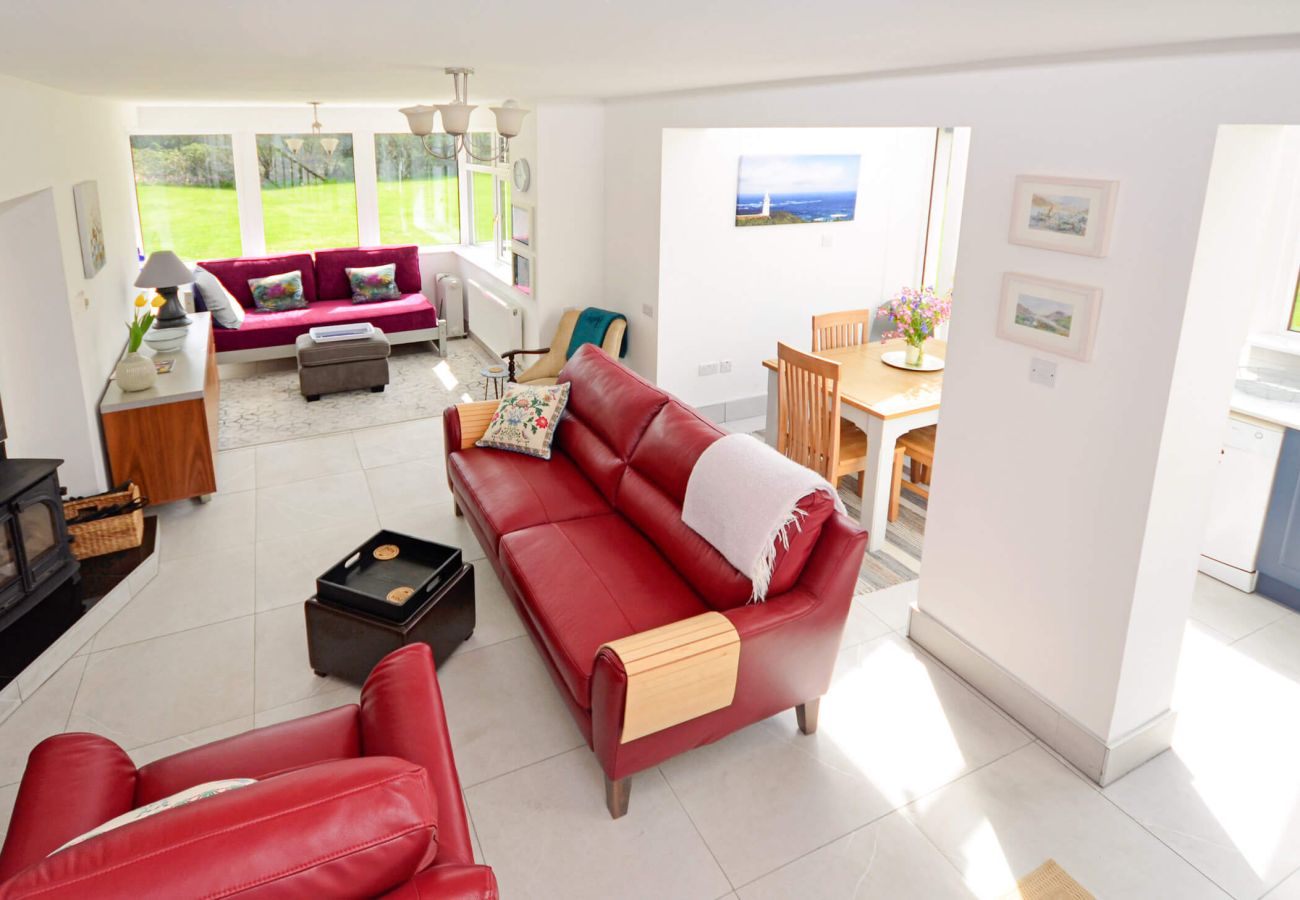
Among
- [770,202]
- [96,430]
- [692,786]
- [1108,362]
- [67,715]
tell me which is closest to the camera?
[1108,362]

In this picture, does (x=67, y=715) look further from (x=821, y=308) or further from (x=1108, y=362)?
(x=821, y=308)

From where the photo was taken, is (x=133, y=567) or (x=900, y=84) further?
(x=133, y=567)

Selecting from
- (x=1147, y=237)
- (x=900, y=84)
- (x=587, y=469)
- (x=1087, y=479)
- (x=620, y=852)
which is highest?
(x=900, y=84)

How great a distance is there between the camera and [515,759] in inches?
121

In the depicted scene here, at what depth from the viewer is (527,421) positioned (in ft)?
14.7

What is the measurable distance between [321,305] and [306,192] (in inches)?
52.0

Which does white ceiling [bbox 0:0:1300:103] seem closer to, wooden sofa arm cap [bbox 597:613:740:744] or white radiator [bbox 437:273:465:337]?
wooden sofa arm cap [bbox 597:613:740:744]

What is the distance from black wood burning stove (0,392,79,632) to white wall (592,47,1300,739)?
3790 millimetres

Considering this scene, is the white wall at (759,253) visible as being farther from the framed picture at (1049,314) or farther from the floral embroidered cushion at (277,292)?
the floral embroidered cushion at (277,292)

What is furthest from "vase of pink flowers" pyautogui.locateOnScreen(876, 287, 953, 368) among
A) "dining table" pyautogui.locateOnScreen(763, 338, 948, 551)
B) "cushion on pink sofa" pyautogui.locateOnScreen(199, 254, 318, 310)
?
"cushion on pink sofa" pyautogui.locateOnScreen(199, 254, 318, 310)

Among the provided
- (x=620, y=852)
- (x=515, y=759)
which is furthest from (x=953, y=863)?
(x=515, y=759)

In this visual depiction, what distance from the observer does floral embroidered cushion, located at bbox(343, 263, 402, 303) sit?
8.23 meters

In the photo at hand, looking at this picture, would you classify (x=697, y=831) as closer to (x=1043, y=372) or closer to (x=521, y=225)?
(x=1043, y=372)

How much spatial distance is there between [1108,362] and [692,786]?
6.50 feet
